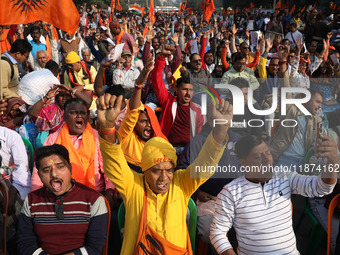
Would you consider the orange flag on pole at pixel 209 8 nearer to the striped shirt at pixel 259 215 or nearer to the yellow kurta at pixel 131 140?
the yellow kurta at pixel 131 140

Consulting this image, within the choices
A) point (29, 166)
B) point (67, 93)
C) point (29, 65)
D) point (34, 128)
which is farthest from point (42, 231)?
point (29, 65)

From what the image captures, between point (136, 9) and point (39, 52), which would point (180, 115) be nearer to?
point (39, 52)

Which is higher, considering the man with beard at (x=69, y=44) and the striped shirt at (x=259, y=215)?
the man with beard at (x=69, y=44)

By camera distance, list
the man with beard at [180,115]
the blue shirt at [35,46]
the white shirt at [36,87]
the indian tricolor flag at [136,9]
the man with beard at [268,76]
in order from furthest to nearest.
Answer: the indian tricolor flag at [136,9] < the blue shirt at [35,46] < the man with beard at [268,76] < the man with beard at [180,115] < the white shirt at [36,87]

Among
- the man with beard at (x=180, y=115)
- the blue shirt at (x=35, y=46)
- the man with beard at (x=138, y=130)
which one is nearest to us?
the man with beard at (x=138, y=130)

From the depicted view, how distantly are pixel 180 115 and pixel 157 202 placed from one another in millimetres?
1792

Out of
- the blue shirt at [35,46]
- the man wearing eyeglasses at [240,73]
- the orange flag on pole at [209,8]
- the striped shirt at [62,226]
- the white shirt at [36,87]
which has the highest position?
the orange flag on pole at [209,8]

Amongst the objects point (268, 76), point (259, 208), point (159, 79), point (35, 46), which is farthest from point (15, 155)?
point (35, 46)

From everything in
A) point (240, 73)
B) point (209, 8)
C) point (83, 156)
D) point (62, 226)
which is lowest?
point (62, 226)

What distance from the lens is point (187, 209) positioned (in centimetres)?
257

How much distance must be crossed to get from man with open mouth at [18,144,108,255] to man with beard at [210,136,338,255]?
813 millimetres

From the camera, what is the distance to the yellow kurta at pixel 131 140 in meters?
3.13

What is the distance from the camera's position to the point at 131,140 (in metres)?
3.25

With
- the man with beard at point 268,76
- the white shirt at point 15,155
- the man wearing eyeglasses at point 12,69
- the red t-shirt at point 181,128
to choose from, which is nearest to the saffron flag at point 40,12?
the man wearing eyeglasses at point 12,69
